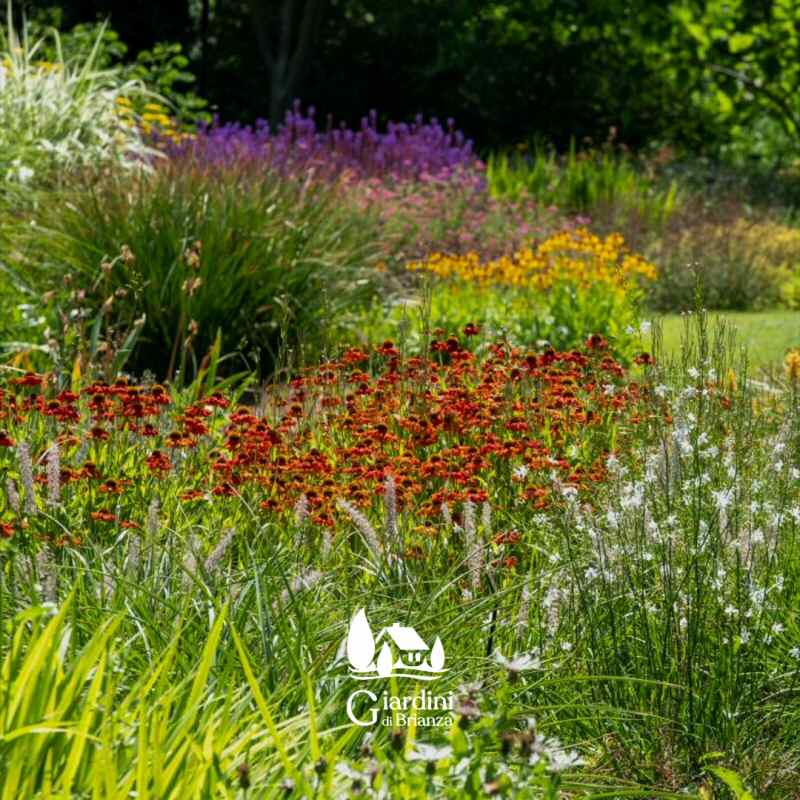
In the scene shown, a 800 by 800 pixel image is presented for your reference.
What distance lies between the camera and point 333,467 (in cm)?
501

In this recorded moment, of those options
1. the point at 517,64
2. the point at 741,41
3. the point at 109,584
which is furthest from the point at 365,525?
the point at 517,64

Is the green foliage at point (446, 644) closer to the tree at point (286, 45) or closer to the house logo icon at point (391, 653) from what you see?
the house logo icon at point (391, 653)

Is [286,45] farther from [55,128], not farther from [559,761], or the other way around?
[559,761]

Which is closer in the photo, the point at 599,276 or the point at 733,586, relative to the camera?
the point at 733,586

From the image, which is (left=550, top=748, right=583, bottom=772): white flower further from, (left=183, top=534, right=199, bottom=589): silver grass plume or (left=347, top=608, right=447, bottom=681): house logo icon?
(left=183, top=534, right=199, bottom=589): silver grass plume

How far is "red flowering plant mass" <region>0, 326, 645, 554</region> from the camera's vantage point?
442cm

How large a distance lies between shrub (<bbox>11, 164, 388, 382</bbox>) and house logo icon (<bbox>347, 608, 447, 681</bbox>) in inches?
186

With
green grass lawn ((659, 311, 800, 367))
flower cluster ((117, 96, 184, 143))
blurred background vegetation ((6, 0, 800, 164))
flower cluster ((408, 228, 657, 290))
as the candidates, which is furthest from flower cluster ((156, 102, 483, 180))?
blurred background vegetation ((6, 0, 800, 164))

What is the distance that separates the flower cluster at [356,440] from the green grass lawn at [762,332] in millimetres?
3687

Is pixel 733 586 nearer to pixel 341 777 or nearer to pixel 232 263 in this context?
pixel 341 777

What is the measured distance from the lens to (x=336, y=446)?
5.31m

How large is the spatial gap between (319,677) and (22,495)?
1676 mm

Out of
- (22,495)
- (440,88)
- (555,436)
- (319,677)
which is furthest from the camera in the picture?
(440,88)

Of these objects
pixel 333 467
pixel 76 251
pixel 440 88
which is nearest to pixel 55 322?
pixel 76 251
